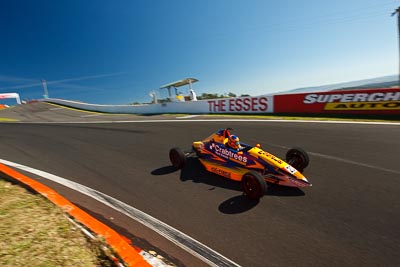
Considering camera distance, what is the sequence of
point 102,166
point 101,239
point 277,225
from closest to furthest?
point 101,239 → point 277,225 → point 102,166

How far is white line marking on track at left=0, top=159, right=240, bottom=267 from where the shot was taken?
3.22 meters

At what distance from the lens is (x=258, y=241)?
3.52 metres

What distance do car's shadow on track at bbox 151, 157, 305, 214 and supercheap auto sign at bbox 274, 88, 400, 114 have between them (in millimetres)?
9942

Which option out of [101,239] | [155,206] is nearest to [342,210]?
[155,206]

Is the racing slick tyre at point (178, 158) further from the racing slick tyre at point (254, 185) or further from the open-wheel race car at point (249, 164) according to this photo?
the racing slick tyre at point (254, 185)

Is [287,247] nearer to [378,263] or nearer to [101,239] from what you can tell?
[378,263]

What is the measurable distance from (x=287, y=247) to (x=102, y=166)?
18.5 feet

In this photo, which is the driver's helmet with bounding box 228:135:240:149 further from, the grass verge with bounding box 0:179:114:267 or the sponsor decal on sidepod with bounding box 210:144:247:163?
the grass verge with bounding box 0:179:114:267

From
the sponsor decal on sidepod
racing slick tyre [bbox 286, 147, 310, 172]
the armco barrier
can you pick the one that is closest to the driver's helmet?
the sponsor decal on sidepod

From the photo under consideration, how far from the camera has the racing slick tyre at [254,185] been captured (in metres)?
4.47

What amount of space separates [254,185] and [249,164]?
812 mm

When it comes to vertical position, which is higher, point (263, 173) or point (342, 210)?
point (263, 173)

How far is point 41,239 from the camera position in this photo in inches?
→ 117

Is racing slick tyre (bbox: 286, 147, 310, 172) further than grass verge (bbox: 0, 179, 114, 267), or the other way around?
racing slick tyre (bbox: 286, 147, 310, 172)
